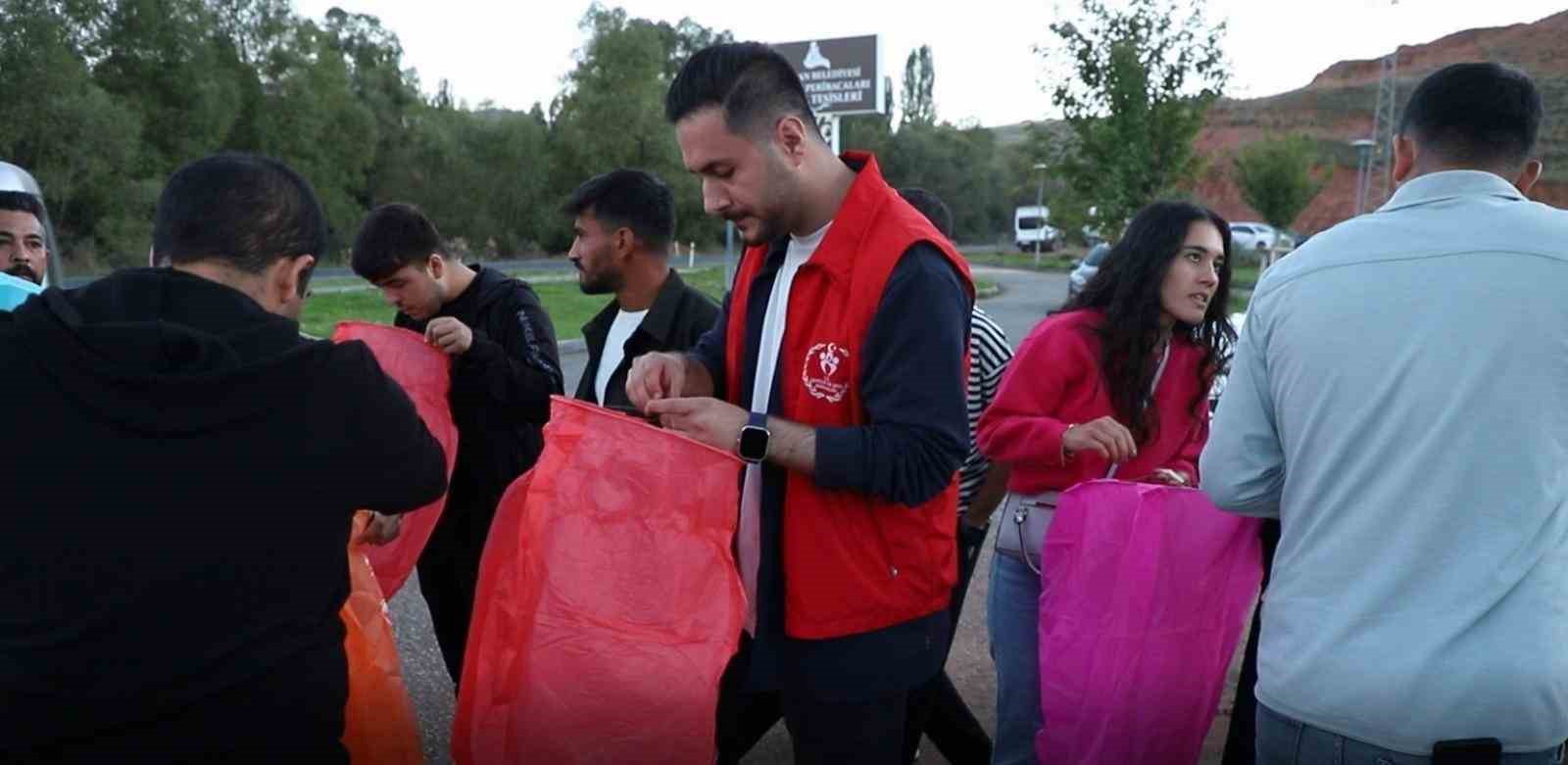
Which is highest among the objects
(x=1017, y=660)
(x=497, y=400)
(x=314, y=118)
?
(x=314, y=118)

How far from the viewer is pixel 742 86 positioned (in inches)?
85.8

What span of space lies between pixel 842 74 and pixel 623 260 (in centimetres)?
1956

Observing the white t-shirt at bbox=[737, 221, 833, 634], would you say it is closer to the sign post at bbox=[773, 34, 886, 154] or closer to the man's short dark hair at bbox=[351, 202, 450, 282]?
the man's short dark hair at bbox=[351, 202, 450, 282]

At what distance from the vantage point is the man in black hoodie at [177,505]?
1681 mm

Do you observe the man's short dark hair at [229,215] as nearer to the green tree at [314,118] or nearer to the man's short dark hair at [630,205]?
the man's short dark hair at [630,205]

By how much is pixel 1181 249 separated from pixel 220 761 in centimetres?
250

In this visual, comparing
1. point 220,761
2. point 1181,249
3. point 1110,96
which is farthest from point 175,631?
point 1110,96

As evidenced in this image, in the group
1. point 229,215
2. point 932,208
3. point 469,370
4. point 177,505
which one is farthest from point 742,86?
point 932,208

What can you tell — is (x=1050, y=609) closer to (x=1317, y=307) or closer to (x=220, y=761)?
(x=1317, y=307)

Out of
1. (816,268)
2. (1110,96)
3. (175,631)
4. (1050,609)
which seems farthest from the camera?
(1110,96)

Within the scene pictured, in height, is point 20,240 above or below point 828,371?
above

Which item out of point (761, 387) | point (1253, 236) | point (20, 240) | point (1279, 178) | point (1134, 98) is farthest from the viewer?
point (1253, 236)

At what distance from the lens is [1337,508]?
1.91m

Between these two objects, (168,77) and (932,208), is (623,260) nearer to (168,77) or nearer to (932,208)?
(932,208)
